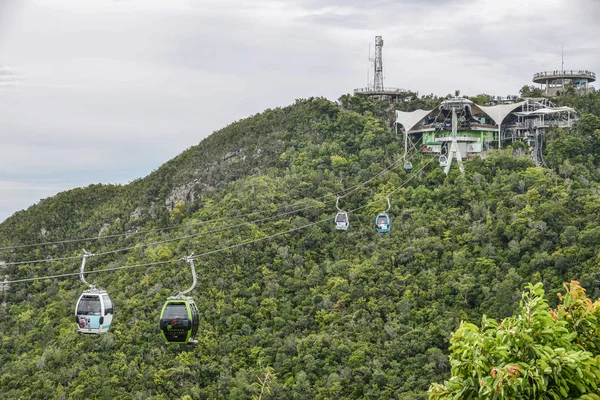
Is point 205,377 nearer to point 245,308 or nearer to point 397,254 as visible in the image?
point 245,308

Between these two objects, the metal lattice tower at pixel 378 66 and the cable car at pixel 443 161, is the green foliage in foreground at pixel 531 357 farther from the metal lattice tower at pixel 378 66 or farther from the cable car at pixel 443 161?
the metal lattice tower at pixel 378 66

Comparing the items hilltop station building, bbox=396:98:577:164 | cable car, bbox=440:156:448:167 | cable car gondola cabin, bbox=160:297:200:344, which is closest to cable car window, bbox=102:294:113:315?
cable car gondola cabin, bbox=160:297:200:344

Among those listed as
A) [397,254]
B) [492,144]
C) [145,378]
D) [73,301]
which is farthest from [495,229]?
[73,301]

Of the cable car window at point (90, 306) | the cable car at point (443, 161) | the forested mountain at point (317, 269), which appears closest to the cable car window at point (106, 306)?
the cable car window at point (90, 306)

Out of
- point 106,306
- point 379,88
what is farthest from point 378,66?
point 106,306

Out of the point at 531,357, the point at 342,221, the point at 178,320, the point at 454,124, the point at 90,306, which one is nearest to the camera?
the point at 531,357

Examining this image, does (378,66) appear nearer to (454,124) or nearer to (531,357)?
(454,124)
